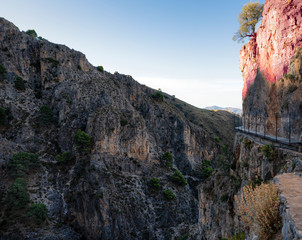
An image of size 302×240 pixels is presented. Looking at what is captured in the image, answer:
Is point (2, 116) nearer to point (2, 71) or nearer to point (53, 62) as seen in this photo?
point (2, 71)

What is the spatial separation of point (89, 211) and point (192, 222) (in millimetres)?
30646

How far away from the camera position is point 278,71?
84.5 feet

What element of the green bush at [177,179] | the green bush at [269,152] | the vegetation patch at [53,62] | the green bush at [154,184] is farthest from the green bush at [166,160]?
the vegetation patch at [53,62]

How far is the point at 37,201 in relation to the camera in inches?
1706

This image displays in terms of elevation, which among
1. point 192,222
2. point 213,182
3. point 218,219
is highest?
point 213,182

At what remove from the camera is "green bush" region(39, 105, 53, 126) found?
59.0 metres

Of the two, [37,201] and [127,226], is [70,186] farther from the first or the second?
[127,226]

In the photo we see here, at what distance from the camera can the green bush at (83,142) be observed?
176 feet

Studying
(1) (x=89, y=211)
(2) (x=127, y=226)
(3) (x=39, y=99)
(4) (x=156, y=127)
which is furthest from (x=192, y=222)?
(3) (x=39, y=99)

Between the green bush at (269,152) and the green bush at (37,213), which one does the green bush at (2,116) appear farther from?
the green bush at (269,152)

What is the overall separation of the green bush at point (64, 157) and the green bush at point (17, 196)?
1175 centimetres

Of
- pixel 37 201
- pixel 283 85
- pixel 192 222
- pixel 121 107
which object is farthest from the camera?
pixel 121 107

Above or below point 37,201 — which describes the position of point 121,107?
above

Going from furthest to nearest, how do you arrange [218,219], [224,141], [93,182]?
[224,141] < [93,182] < [218,219]
